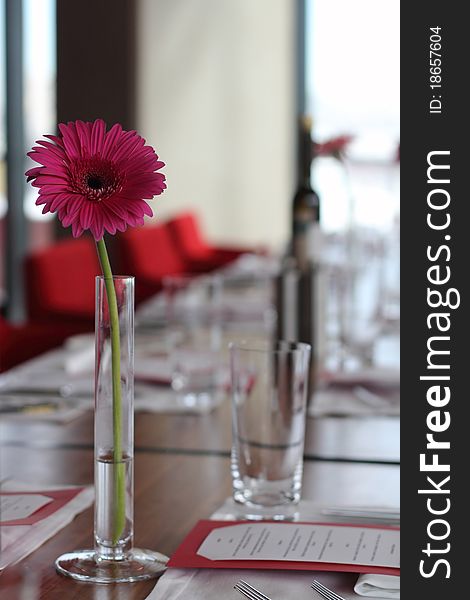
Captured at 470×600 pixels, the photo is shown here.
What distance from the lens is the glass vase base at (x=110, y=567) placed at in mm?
1130

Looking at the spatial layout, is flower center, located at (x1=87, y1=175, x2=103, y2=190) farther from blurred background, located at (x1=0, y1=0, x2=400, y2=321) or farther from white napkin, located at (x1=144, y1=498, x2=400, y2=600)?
blurred background, located at (x1=0, y1=0, x2=400, y2=321)

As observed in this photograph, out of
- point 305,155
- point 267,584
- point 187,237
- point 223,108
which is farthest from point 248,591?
point 223,108

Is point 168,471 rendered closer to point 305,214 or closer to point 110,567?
point 110,567

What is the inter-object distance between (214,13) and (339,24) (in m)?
1.03

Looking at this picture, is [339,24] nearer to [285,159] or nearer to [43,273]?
[285,159]

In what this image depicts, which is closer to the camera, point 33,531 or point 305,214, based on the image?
point 33,531

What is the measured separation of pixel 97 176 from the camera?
42.1 inches

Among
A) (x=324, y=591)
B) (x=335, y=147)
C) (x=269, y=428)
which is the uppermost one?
(x=335, y=147)

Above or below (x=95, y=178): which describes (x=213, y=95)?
above

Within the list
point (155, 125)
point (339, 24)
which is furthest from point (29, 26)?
point (339, 24)

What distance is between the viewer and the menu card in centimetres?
116

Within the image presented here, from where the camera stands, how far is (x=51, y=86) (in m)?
7.39

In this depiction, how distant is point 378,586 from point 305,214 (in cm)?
157

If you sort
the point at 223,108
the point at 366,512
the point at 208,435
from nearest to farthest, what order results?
the point at 366,512 < the point at 208,435 < the point at 223,108
